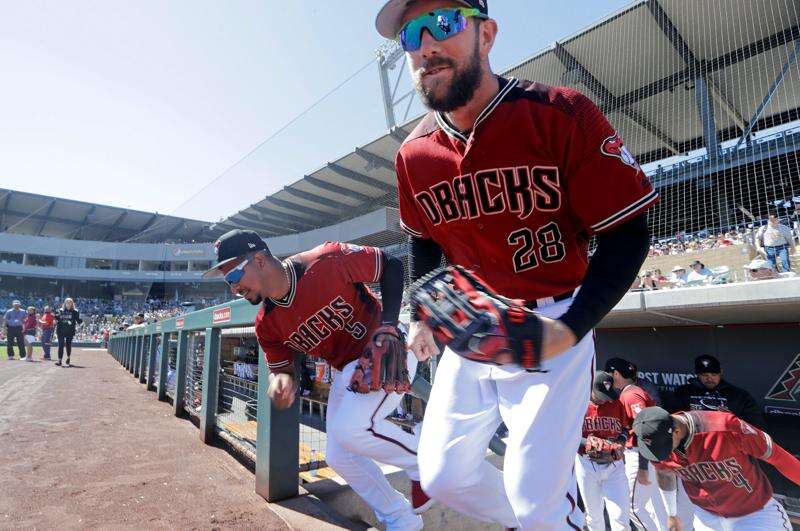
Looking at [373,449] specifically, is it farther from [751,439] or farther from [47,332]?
[47,332]

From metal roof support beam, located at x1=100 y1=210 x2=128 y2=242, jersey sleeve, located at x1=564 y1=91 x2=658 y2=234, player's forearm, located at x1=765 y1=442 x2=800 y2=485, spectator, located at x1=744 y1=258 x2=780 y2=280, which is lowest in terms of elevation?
player's forearm, located at x1=765 y1=442 x2=800 y2=485

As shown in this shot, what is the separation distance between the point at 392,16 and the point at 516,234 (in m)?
0.81

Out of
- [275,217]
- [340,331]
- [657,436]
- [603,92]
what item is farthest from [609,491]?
[275,217]

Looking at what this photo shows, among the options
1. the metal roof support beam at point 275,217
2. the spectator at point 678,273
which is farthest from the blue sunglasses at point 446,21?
the metal roof support beam at point 275,217

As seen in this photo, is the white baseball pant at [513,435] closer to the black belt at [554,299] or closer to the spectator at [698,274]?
the black belt at [554,299]

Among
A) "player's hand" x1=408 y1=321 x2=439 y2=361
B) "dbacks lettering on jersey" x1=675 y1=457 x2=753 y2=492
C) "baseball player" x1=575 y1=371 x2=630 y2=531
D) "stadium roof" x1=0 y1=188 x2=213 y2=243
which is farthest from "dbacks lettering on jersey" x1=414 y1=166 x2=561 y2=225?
"stadium roof" x1=0 y1=188 x2=213 y2=243

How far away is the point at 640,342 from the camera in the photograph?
267 inches

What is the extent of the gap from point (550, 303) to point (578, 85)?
14497mm

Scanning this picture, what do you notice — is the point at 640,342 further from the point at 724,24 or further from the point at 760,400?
the point at 724,24

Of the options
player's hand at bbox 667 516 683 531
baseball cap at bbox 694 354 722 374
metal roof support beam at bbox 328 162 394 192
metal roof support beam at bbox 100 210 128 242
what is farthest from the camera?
metal roof support beam at bbox 100 210 128 242

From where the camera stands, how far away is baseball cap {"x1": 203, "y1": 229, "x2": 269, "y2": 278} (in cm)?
240

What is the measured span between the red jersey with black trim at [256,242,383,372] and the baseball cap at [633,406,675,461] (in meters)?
1.87

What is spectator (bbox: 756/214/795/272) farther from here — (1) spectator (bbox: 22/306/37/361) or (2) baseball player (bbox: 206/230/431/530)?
(1) spectator (bbox: 22/306/37/361)

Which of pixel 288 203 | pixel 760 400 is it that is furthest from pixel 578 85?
pixel 288 203
